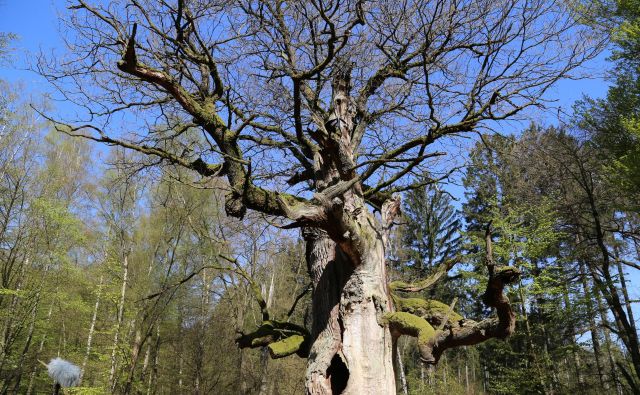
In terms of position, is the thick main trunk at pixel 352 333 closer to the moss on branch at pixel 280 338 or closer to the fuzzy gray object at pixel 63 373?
the moss on branch at pixel 280 338

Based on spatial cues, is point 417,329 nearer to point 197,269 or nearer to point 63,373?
point 63,373

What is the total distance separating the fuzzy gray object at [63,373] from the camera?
4.98 metres

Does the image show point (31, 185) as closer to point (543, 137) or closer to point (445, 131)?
point (445, 131)

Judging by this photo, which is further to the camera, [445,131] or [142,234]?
[142,234]

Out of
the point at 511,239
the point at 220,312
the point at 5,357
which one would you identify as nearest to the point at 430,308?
the point at 511,239

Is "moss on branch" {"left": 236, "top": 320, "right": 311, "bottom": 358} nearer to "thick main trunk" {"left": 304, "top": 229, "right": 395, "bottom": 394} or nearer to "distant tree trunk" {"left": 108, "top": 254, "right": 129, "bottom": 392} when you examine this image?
"thick main trunk" {"left": 304, "top": 229, "right": 395, "bottom": 394}

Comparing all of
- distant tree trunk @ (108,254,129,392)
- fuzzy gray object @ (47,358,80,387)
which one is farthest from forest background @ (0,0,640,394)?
fuzzy gray object @ (47,358,80,387)

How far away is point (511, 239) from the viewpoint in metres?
14.1

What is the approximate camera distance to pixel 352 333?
4391 mm

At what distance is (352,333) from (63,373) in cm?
341

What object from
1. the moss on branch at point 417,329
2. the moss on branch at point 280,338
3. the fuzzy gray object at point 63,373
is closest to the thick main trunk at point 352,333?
the moss on branch at point 417,329

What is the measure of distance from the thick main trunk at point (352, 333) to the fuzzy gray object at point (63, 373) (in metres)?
2.90

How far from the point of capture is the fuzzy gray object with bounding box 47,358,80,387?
4.98m

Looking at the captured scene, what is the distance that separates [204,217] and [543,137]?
12301 millimetres
